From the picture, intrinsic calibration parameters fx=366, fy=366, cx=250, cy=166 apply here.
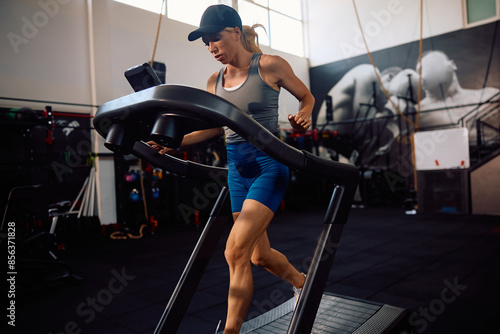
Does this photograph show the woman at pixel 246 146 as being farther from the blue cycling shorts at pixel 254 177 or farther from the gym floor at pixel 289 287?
the gym floor at pixel 289 287

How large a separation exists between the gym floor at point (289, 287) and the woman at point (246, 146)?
0.81 meters

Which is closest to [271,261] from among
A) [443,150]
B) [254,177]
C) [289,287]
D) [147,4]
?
[254,177]

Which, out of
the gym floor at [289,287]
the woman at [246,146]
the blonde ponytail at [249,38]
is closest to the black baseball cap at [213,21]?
the woman at [246,146]

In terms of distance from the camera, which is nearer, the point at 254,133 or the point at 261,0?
the point at 254,133

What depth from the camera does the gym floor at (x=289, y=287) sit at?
2107mm

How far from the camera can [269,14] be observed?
8.59 meters

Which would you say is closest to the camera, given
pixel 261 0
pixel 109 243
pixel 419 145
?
pixel 109 243

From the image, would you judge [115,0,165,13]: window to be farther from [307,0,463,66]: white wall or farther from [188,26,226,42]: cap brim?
[188,26,226,42]: cap brim

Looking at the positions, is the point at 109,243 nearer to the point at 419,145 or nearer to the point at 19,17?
the point at 19,17

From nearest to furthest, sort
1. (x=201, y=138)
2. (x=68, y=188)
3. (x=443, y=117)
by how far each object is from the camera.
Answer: (x=201, y=138) → (x=68, y=188) → (x=443, y=117)

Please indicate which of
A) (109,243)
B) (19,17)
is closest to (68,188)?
(109,243)

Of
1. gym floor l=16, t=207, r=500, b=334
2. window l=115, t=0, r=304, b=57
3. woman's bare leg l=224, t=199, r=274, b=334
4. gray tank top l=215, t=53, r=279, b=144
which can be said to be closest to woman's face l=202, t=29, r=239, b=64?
gray tank top l=215, t=53, r=279, b=144

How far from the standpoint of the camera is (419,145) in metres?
6.84

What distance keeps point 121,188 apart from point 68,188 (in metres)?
0.77
